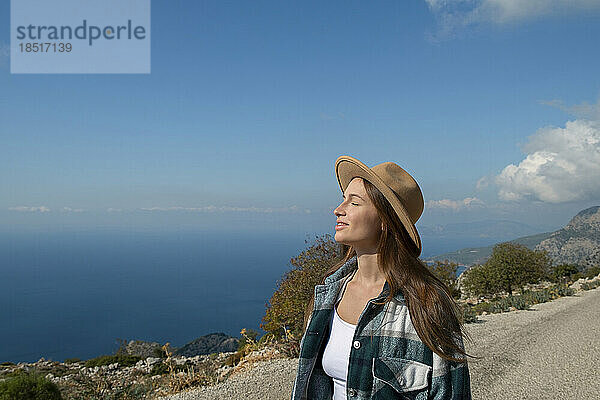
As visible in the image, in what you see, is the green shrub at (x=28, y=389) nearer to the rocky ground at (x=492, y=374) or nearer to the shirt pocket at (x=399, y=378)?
the rocky ground at (x=492, y=374)

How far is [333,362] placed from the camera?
205cm

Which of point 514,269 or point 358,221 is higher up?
point 358,221

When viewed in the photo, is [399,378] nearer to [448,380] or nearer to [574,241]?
[448,380]

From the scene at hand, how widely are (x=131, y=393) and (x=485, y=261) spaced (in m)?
23.1

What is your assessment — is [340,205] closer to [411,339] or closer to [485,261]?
[411,339]

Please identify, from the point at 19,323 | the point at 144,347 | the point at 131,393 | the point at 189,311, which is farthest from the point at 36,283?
the point at 131,393

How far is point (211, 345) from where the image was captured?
23.6 metres

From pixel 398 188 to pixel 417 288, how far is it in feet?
1.53

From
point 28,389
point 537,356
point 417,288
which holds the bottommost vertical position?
point 537,356

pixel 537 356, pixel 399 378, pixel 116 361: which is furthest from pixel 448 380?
pixel 116 361

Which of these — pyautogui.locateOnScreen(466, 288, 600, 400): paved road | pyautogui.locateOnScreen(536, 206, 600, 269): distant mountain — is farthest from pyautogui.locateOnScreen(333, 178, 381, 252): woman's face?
pyautogui.locateOnScreen(536, 206, 600, 269): distant mountain

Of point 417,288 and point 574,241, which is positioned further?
point 574,241

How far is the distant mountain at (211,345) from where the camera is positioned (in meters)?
22.0

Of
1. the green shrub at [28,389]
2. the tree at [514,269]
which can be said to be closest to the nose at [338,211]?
the green shrub at [28,389]
